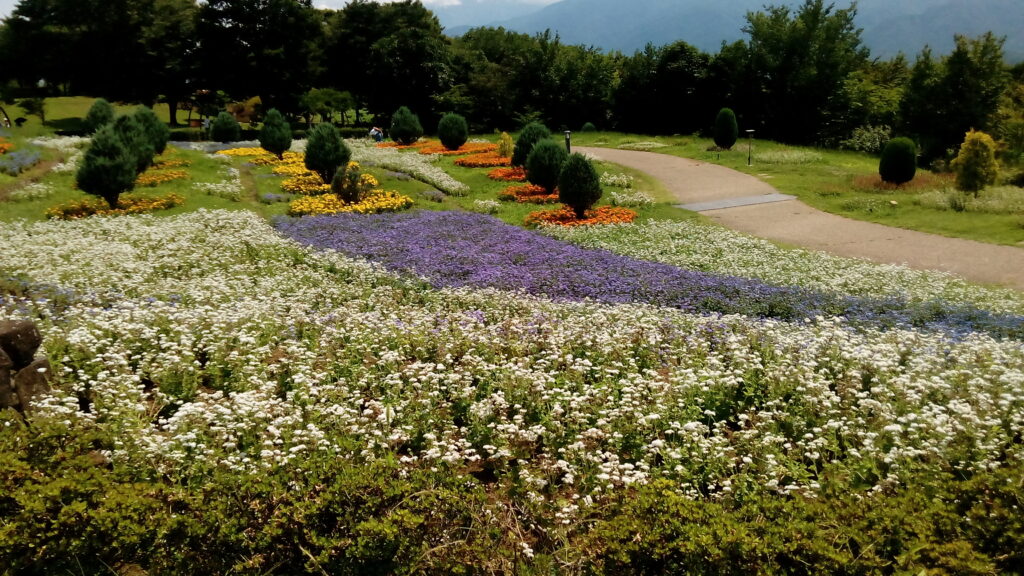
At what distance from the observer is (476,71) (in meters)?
48.0

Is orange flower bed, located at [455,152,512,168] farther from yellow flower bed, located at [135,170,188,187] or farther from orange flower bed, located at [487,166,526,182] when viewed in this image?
yellow flower bed, located at [135,170,188,187]

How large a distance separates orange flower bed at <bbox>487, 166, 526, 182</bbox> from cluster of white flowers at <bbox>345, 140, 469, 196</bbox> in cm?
178

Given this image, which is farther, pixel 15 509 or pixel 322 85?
pixel 322 85

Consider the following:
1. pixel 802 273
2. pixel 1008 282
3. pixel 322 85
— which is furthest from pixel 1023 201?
pixel 322 85

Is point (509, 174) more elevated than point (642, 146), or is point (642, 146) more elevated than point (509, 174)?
point (642, 146)

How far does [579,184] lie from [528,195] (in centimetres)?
432

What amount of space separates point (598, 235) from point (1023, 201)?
533 inches

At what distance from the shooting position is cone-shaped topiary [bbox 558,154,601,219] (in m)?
19.2

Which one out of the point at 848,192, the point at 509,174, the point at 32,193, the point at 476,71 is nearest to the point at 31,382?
the point at 32,193

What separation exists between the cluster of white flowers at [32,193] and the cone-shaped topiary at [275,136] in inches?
Answer: 383

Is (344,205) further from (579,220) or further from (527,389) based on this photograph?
(527,389)

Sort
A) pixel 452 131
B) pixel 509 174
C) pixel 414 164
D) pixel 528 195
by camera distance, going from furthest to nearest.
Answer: pixel 452 131, pixel 414 164, pixel 509 174, pixel 528 195

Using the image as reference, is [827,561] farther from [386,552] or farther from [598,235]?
[598,235]

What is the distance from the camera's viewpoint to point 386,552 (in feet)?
11.8
